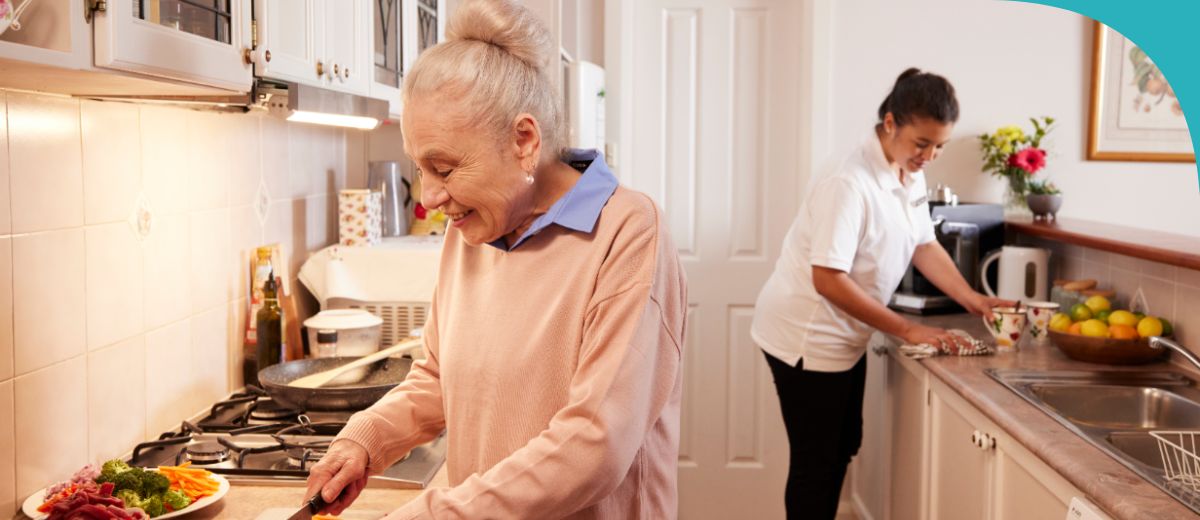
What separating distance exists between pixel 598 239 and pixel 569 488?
0.29 meters

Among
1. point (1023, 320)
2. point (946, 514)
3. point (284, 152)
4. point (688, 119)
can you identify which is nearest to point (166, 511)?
point (284, 152)

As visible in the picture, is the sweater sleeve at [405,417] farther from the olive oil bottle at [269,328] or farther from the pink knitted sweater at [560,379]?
the olive oil bottle at [269,328]

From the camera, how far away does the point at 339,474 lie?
4.33ft

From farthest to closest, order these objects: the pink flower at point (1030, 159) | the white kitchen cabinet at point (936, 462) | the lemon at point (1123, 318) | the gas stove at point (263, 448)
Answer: the pink flower at point (1030, 159) < the lemon at point (1123, 318) < the white kitchen cabinet at point (936, 462) < the gas stove at point (263, 448)

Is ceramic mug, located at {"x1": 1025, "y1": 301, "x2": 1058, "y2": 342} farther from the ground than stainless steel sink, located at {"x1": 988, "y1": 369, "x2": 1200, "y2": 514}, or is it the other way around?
ceramic mug, located at {"x1": 1025, "y1": 301, "x2": 1058, "y2": 342}

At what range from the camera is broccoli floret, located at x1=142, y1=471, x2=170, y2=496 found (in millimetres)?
1453

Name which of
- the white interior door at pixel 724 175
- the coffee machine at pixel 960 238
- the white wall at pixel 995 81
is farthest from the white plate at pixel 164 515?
the white wall at pixel 995 81

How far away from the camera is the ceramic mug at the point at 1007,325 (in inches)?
105

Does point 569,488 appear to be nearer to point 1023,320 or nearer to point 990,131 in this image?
point 1023,320

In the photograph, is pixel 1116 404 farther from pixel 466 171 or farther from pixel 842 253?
pixel 466 171

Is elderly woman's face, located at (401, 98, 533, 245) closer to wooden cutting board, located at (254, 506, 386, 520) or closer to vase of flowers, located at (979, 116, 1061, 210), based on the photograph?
wooden cutting board, located at (254, 506, 386, 520)

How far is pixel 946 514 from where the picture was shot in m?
2.59

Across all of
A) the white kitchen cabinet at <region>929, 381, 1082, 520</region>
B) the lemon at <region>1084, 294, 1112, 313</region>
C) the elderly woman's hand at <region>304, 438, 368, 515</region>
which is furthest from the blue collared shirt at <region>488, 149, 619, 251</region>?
the lemon at <region>1084, 294, 1112, 313</region>

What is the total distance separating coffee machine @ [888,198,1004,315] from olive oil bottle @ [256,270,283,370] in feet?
6.50
